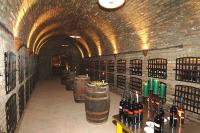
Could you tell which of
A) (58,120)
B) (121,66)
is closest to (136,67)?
(121,66)

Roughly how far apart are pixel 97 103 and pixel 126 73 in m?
4.40

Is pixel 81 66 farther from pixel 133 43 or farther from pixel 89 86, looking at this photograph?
pixel 89 86

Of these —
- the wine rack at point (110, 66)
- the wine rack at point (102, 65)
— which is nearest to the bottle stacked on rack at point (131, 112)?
the wine rack at point (110, 66)

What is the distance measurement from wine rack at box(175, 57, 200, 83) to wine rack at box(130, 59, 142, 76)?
7.92 feet

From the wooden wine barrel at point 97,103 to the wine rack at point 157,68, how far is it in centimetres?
230

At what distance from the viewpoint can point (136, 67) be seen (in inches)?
326

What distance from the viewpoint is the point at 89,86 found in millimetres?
5230

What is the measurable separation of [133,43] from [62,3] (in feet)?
11.3

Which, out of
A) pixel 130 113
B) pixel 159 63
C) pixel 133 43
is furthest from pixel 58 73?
pixel 130 113

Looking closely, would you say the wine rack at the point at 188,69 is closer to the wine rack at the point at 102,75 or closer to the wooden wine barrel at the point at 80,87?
the wooden wine barrel at the point at 80,87

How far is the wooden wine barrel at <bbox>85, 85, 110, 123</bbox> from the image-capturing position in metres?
5.12

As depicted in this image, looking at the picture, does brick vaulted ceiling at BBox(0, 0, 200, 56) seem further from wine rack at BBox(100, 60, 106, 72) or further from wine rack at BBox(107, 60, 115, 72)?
wine rack at BBox(100, 60, 106, 72)

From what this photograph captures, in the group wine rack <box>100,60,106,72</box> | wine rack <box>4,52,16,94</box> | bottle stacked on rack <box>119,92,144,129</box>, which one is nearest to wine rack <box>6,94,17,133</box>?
wine rack <box>4,52,16,94</box>

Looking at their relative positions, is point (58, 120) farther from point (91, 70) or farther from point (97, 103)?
point (91, 70)
